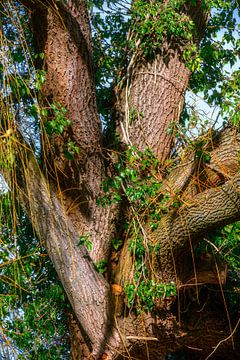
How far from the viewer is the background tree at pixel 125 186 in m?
4.68

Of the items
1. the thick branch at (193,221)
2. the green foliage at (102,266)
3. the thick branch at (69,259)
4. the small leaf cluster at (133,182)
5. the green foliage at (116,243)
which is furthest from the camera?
the green foliage at (116,243)

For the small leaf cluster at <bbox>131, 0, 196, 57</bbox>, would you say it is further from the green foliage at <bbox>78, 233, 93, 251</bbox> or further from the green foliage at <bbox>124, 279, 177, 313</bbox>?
the green foliage at <bbox>124, 279, 177, 313</bbox>

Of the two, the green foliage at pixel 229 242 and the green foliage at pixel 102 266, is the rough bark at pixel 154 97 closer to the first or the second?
the green foliage at pixel 229 242

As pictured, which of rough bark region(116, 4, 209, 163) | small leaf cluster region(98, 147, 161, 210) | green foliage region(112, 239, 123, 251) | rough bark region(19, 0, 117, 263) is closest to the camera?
rough bark region(19, 0, 117, 263)

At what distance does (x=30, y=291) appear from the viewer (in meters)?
5.70

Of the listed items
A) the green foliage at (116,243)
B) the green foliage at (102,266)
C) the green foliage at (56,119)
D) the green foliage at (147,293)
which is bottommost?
the green foliage at (147,293)

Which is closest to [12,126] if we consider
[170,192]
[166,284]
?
[170,192]

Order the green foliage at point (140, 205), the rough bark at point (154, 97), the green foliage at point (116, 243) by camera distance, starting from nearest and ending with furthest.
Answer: the green foliage at point (140, 205) → the green foliage at point (116, 243) → the rough bark at point (154, 97)

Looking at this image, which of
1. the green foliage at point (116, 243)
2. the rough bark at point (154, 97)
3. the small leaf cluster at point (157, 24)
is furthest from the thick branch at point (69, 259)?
the small leaf cluster at point (157, 24)

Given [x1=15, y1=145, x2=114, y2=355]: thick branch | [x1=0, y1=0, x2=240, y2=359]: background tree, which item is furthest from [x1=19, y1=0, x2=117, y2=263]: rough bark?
[x1=15, y1=145, x2=114, y2=355]: thick branch

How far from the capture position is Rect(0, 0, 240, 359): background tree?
15.4 ft

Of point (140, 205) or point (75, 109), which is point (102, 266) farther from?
point (75, 109)

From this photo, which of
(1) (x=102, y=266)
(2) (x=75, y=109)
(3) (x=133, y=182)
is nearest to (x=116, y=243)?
(1) (x=102, y=266)

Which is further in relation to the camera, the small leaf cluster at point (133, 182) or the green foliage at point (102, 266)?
the green foliage at point (102, 266)
